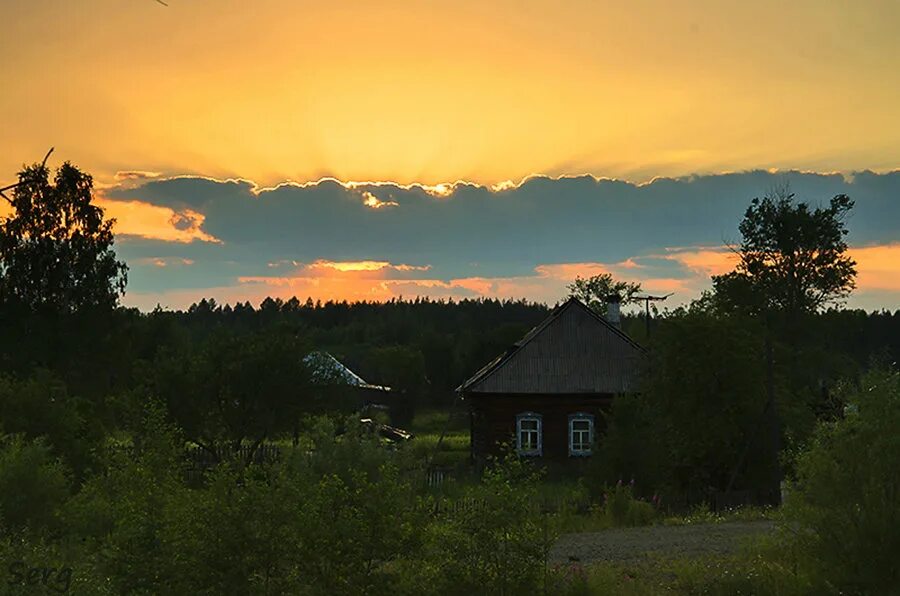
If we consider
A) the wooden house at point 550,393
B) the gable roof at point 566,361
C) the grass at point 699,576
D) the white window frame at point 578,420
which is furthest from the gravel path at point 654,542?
the gable roof at point 566,361

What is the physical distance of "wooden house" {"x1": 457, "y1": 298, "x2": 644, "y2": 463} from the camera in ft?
128

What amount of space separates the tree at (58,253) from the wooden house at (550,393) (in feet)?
59.0

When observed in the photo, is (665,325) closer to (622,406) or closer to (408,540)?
(622,406)

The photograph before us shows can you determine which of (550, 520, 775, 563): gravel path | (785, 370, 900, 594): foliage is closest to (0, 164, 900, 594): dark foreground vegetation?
(785, 370, 900, 594): foliage

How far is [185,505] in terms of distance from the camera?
11.7 m

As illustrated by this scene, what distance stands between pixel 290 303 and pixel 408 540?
166196 mm

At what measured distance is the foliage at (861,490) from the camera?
42.5 feet

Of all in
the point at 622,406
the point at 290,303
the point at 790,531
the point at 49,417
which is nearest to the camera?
the point at 790,531

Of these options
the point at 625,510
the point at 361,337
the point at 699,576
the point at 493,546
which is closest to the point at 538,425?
the point at 625,510

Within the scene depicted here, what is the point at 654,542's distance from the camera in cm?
1961

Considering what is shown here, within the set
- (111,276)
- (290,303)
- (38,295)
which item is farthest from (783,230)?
(290,303)

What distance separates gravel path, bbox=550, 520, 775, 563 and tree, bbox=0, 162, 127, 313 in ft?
98.0

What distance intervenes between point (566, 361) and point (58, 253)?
2382 cm

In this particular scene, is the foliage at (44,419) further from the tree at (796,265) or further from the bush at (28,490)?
the tree at (796,265)
